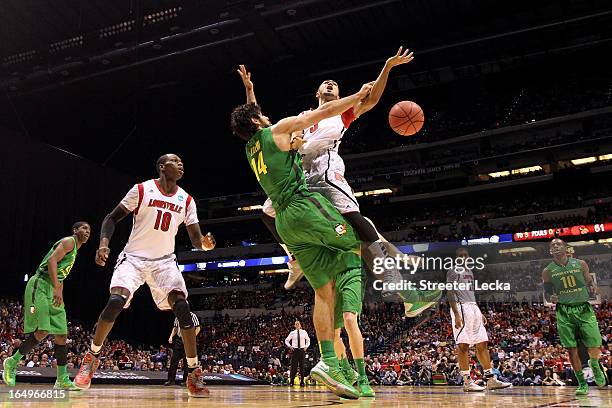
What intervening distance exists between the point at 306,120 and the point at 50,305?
483cm

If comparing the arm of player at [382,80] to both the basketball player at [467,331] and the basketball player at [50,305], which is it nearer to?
the basketball player at [467,331]

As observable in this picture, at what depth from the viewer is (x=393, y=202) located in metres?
32.1

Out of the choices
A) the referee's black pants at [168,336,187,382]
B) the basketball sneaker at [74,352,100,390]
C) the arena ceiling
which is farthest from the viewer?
the arena ceiling

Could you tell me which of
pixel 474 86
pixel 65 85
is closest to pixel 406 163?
pixel 474 86

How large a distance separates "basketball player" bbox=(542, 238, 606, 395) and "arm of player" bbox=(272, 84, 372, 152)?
165 inches

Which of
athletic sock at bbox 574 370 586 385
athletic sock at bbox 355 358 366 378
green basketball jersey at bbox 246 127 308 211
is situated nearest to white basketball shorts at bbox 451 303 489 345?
athletic sock at bbox 574 370 586 385

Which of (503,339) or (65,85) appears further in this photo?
(65,85)

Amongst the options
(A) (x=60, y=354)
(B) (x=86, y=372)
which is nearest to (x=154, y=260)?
(B) (x=86, y=372)

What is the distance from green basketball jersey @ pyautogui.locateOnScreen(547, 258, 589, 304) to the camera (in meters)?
6.80

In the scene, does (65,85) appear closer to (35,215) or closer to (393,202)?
(35,215)

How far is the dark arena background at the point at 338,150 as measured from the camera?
726 inches

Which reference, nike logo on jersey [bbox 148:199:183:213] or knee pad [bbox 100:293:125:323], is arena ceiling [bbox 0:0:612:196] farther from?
knee pad [bbox 100:293:125:323]

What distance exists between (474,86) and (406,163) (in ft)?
18.3

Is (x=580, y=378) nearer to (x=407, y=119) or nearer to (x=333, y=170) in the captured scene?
(x=407, y=119)
